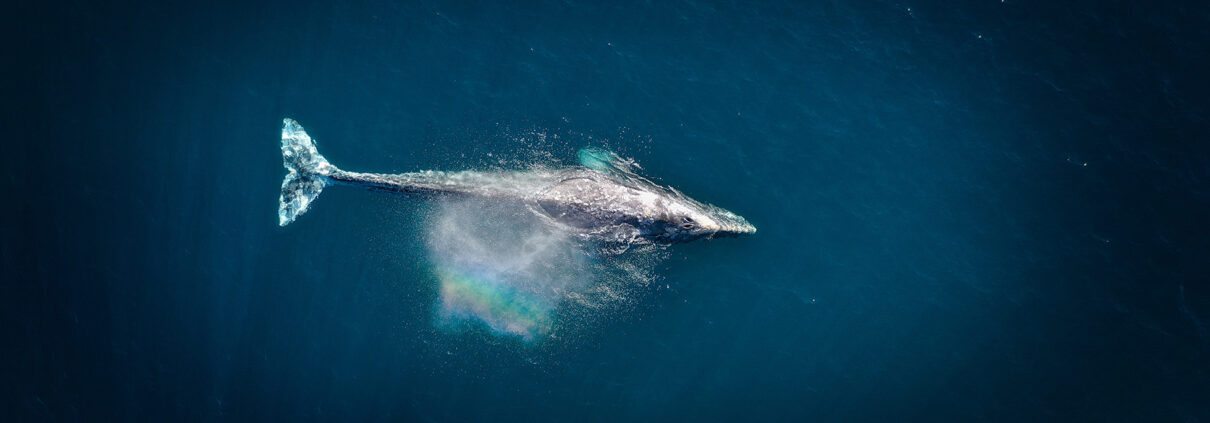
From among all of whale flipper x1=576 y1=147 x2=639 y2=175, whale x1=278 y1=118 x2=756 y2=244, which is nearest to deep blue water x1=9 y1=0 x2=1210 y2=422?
whale flipper x1=576 y1=147 x2=639 y2=175

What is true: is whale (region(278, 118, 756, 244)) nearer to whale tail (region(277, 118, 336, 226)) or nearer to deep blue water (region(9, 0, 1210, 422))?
whale tail (region(277, 118, 336, 226))

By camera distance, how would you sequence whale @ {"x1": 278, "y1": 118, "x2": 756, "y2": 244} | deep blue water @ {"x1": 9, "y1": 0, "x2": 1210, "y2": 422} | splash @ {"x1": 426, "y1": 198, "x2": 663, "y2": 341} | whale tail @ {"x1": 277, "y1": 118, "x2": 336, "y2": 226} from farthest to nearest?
deep blue water @ {"x1": 9, "y1": 0, "x2": 1210, "y2": 422} → splash @ {"x1": 426, "y1": 198, "x2": 663, "y2": 341} → whale tail @ {"x1": 277, "y1": 118, "x2": 336, "y2": 226} → whale @ {"x1": 278, "y1": 118, "x2": 756, "y2": 244}

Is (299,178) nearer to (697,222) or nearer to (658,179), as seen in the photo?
(658,179)

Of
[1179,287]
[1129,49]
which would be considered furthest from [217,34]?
[1179,287]

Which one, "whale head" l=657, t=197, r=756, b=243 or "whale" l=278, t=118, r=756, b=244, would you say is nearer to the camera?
"whale" l=278, t=118, r=756, b=244

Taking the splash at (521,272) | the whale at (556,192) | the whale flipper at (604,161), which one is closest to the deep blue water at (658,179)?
the whale flipper at (604,161)

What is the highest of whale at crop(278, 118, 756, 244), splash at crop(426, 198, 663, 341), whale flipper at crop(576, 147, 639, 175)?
whale flipper at crop(576, 147, 639, 175)
